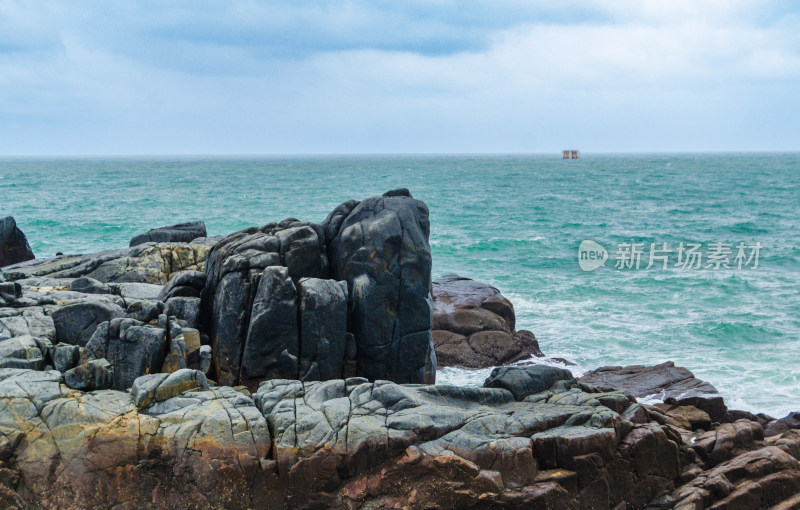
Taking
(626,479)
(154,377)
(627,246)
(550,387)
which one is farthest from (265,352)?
(627,246)

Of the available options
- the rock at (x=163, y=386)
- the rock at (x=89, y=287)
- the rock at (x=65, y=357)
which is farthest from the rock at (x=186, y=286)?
the rock at (x=163, y=386)

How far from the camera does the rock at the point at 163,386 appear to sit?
11.9 metres

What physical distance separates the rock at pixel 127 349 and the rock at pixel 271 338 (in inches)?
85.9

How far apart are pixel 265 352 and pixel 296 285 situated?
6.21 ft

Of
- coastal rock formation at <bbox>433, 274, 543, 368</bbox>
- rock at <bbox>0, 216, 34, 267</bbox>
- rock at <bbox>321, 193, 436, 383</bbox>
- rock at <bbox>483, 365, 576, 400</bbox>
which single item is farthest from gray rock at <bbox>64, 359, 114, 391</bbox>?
rock at <bbox>0, 216, 34, 267</bbox>

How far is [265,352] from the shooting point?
49.5 feet

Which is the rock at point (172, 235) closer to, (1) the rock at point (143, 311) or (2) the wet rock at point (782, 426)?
(1) the rock at point (143, 311)

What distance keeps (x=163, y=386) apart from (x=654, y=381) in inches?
579

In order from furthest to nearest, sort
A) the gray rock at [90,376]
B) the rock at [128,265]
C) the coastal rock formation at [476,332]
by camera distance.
Answer: the coastal rock formation at [476,332], the rock at [128,265], the gray rock at [90,376]

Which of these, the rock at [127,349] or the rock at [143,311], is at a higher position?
the rock at [143,311]

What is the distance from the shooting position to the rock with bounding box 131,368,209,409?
11860 mm

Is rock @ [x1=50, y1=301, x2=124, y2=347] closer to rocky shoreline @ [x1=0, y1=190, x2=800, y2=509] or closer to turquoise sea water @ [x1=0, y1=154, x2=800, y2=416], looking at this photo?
rocky shoreline @ [x1=0, y1=190, x2=800, y2=509]

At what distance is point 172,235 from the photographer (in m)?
25.5

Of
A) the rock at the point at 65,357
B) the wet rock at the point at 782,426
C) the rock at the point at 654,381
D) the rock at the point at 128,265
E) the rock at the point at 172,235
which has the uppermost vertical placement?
the rock at the point at 172,235
